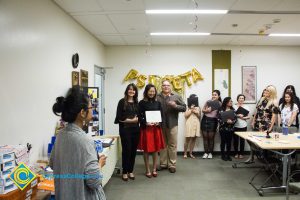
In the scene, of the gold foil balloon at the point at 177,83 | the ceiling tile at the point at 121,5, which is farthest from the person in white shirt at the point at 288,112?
the ceiling tile at the point at 121,5

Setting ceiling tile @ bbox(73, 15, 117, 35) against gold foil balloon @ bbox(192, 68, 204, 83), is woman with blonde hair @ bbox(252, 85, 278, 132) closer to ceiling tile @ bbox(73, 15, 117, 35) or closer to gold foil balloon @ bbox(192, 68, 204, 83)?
gold foil balloon @ bbox(192, 68, 204, 83)

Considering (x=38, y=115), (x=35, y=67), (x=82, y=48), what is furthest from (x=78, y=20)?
(x=38, y=115)

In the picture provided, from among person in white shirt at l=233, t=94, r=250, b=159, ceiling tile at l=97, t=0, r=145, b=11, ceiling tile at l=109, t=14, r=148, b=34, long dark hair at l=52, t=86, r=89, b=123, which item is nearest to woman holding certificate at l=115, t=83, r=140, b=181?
ceiling tile at l=109, t=14, r=148, b=34

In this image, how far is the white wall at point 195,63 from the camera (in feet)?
20.3

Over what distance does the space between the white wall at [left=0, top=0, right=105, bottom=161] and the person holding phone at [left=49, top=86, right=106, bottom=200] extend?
95cm

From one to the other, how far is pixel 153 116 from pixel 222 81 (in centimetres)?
277

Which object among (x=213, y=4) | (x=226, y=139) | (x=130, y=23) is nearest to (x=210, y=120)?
(x=226, y=139)

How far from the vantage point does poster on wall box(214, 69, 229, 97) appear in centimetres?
Answer: 617

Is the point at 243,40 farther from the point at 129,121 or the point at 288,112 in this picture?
the point at 129,121

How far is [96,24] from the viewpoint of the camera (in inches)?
169

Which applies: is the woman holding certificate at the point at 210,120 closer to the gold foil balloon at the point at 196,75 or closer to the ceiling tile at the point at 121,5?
the gold foil balloon at the point at 196,75

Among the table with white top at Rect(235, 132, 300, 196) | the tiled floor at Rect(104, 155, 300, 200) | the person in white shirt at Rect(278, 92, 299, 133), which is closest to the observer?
the table with white top at Rect(235, 132, 300, 196)

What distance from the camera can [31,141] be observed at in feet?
8.90

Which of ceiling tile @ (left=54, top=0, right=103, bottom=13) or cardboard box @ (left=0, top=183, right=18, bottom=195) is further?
ceiling tile @ (left=54, top=0, right=103, bottom=13)
